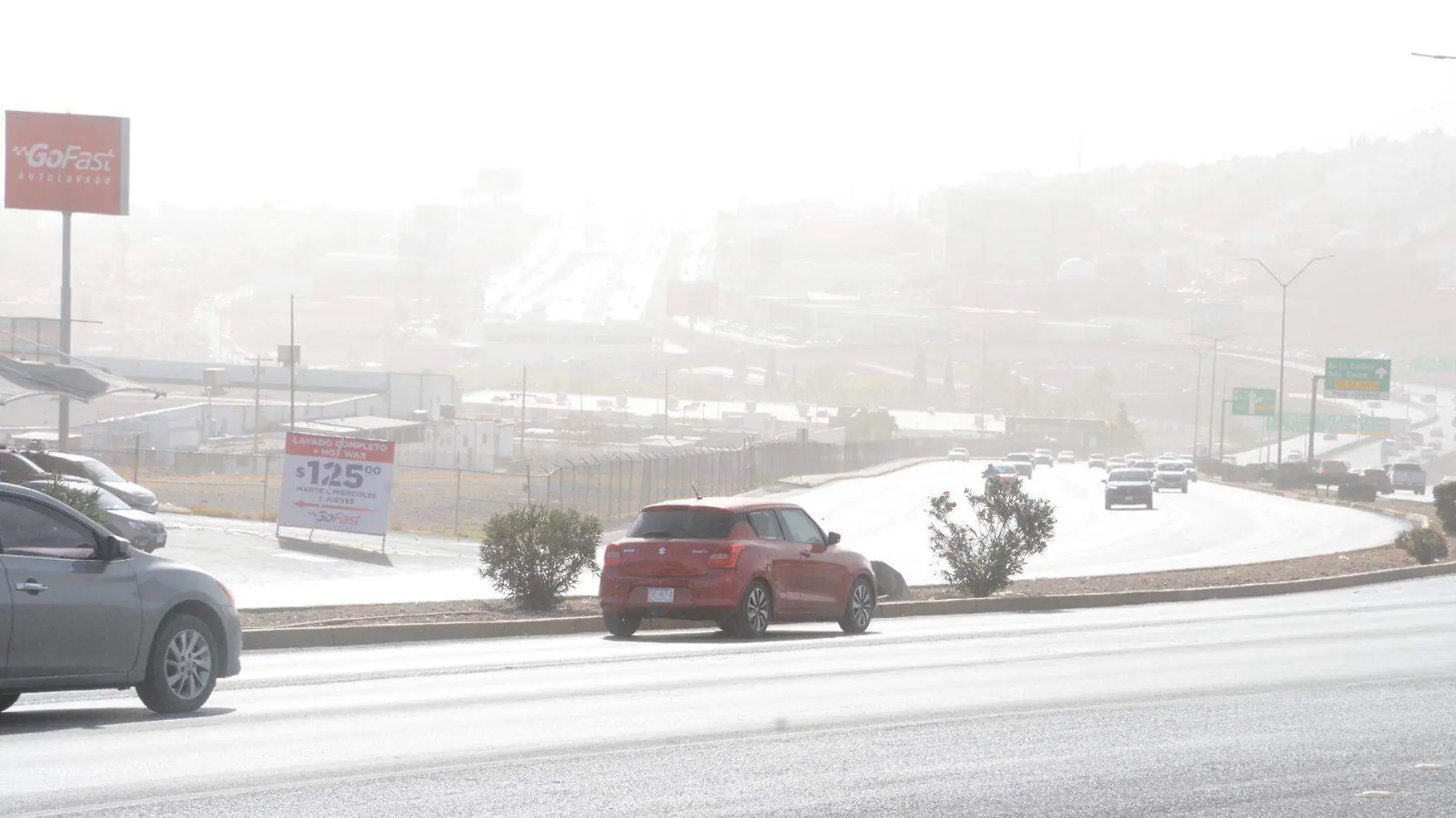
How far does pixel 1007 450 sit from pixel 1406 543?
146m

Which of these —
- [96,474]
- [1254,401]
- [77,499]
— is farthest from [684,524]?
[1254,401]

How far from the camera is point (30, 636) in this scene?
11.1 m

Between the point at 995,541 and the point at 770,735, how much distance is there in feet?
53.6

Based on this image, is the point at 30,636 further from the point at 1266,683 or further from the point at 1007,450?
the point at 1007,450

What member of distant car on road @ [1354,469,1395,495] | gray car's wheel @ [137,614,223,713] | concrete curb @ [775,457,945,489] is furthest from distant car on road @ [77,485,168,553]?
distant car on road @ [1354,469,1395,495]

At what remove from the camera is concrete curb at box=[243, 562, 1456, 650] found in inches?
748

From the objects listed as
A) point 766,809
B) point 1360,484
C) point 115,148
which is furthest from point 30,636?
point 1360,484

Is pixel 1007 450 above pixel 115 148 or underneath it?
underneath

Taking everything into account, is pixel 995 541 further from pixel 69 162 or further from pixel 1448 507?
pixel 69 162

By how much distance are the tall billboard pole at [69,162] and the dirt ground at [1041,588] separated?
133ft

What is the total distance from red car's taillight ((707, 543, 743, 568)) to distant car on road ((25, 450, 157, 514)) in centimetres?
2063

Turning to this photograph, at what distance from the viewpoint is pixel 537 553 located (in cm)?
2239

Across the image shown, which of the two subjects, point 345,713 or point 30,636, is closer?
point 30,636

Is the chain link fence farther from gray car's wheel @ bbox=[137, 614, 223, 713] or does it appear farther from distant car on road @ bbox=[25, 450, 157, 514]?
gray car's wheel @ bbox=[137, 614, 223, 713]
